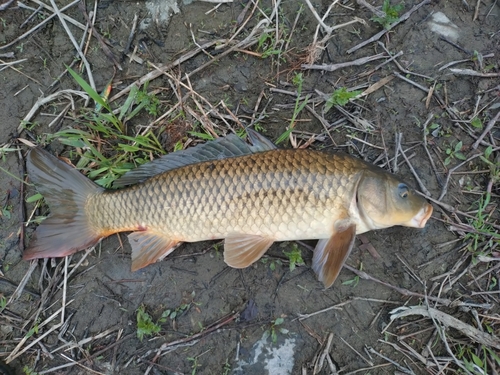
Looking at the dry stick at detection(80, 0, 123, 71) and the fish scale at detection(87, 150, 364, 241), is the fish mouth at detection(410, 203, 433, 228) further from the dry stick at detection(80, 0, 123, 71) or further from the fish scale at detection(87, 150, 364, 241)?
the dry stick at detection(80, 0, 123, 71)

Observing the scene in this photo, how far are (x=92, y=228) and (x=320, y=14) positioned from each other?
245 centimetres

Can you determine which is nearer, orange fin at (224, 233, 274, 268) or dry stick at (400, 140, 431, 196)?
orange fin at (224, 233, 274, 268)

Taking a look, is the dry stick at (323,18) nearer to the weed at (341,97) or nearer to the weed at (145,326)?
the weed at (341,97)

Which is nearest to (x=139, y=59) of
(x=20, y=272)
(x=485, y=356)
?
(x=20, y=272)

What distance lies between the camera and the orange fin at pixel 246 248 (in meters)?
2.73

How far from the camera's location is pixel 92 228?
2.93 meters

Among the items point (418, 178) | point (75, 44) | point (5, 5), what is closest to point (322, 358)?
point (418, 178)

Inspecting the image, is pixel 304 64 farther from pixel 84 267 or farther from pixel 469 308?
pixel 84 267

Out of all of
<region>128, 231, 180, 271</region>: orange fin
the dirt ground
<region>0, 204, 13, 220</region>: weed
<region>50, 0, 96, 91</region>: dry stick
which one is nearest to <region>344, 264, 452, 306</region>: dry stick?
the dirt ground

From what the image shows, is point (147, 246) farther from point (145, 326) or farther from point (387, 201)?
point (387, 201)

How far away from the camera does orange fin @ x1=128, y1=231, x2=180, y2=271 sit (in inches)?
113

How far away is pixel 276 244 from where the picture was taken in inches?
118

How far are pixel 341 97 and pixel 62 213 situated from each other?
2.29m

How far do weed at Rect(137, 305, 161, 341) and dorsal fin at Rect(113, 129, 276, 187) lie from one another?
0.99m
